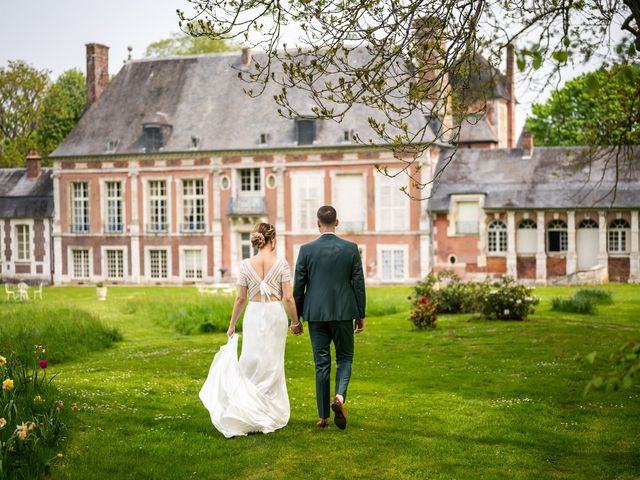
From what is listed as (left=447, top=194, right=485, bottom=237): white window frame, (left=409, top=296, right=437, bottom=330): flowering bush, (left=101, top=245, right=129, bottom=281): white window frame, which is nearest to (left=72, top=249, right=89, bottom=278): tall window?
(left=101, top=245, right=129, bottom=281): white window frame

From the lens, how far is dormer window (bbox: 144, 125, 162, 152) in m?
41.2

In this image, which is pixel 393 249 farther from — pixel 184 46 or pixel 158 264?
pixel 184 46

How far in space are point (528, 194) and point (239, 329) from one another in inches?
811

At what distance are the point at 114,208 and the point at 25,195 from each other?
4916mm

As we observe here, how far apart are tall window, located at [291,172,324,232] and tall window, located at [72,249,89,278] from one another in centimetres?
1027

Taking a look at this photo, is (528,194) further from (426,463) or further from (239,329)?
(426,463)

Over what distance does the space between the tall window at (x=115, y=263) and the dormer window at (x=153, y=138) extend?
196 inches

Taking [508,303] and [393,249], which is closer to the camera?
[508,303]

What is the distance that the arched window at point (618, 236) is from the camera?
1398 inches

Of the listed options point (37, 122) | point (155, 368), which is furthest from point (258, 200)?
point (155, 368)

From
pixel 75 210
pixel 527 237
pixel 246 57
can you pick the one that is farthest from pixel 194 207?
pixel 527 237

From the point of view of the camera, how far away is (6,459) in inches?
250

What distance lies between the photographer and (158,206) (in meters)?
41.8

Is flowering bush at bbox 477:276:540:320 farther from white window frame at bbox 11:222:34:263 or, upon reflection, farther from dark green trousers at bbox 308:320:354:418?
white window frame at bbox 11:222:34:263
